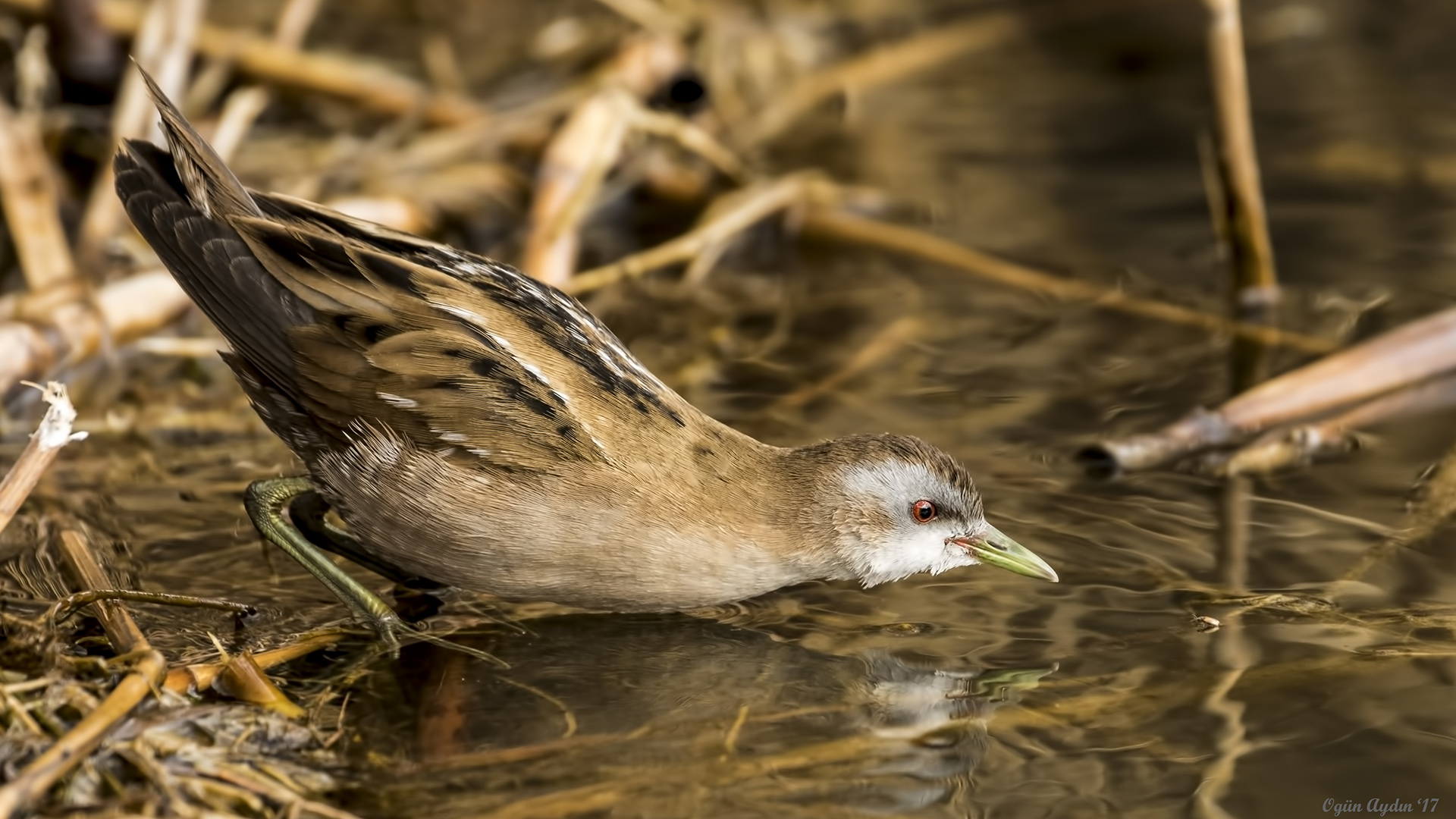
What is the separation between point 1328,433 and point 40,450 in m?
3.49

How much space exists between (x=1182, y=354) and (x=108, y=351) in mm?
3527

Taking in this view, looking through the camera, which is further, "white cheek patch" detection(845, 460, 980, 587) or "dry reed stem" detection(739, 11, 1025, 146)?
"dry reed stem" detection(739, 11, 1025, 146)

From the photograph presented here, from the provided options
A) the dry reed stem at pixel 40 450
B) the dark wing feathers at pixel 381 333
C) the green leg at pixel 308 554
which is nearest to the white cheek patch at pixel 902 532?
the dark wing feathers at pixel 381 333

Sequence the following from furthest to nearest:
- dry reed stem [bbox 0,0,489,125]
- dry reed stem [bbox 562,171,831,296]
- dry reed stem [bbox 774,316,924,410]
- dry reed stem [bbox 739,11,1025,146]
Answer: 1. dry reed stem [bbox 739,11,1025,146]
2. dry reed stem [bbox 0,0,489,125]
3. dry reed stem [bbox 562,171,831,296]
4. dry reed stem [bbox 774,316,924,410]

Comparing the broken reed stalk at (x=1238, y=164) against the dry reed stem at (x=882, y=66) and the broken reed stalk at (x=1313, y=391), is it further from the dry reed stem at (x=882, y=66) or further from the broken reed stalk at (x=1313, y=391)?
the dry reed stem at (x=882, y=66)

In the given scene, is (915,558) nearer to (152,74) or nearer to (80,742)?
(80,742)

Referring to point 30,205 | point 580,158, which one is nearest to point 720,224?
point 580,158

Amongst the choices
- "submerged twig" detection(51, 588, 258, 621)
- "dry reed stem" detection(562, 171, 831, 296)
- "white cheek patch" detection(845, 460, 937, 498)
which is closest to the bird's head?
"white cheek patch" detection(845, 460, 937, 498)

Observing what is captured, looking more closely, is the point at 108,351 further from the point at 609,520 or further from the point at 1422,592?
the point at 1422,592

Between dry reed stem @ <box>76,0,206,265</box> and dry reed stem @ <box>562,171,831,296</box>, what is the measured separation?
5.48 ft

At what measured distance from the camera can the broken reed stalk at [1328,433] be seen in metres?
4.79

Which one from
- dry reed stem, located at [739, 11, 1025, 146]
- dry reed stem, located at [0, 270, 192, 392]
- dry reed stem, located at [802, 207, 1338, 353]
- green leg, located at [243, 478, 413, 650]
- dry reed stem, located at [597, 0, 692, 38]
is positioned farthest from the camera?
dry reed stem, located at [739, 11, 1025, 146]

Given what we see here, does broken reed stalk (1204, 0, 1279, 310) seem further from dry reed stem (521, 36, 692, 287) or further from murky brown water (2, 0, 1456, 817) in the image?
dry reed stem (521, 36, 692, 287)

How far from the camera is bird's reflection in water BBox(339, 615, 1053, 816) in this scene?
10.9 ft
